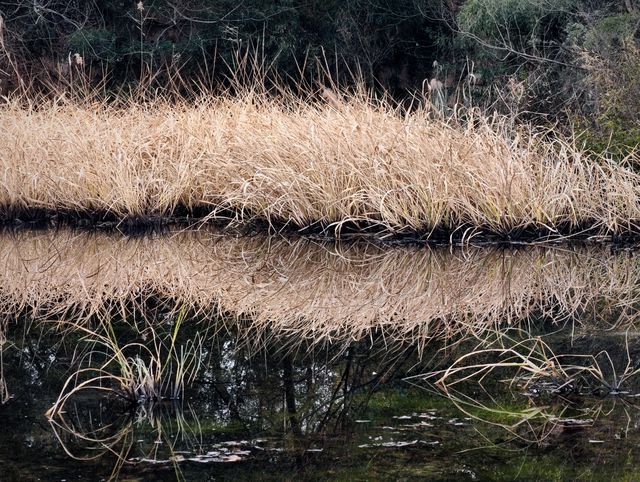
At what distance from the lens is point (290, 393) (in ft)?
14.3

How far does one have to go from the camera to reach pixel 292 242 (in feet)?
28.5

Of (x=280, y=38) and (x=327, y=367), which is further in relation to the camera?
(x=280, y=38)

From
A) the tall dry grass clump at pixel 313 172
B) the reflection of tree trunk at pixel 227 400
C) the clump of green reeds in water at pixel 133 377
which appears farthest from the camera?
the tall dry grass clump at pixel 313 172

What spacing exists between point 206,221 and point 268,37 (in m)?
9.28

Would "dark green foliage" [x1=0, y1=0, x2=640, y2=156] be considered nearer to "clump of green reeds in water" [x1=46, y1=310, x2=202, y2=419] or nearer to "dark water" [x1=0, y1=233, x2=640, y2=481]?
"dark water" [x1=0, y1=233, x2=640, y2=481]

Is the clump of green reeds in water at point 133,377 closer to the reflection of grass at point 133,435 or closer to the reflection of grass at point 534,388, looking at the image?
the reflection of grass at point 133,435

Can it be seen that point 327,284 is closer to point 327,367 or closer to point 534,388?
point 327,367

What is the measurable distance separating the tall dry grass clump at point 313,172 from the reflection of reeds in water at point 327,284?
487 millimetres

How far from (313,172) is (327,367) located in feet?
14.1

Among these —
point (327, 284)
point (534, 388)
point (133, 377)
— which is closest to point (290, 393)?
point (133, 377)

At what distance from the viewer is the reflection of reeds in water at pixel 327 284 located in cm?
573

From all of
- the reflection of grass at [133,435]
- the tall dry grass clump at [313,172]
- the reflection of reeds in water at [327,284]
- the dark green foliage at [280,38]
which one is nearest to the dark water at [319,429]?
the reflection of grass at [133,435]

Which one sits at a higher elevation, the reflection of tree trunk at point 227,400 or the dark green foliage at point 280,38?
the dark green foliage at point 280,38

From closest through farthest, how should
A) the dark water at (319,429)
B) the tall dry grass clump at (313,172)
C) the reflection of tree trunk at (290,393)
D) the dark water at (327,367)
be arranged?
the dark water at (319,429) → the dark water at (327,367) → the reflection of tree trunk at (290,393) → the tall dry grass clump at (313,172)
